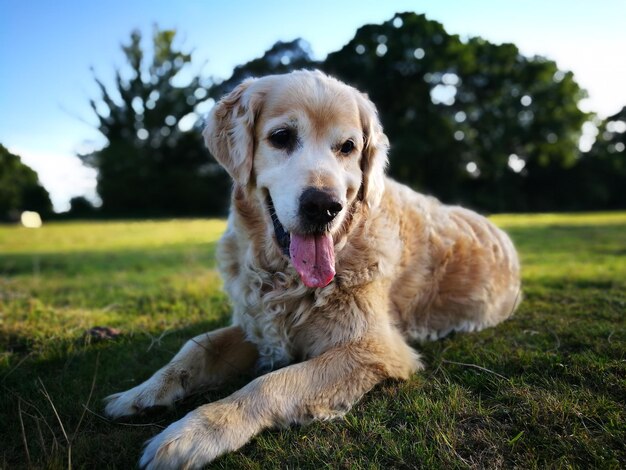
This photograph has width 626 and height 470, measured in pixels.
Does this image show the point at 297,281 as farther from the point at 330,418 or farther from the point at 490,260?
the point at 490,260

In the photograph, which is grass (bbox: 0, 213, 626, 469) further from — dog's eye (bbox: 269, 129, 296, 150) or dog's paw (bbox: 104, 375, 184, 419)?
dog's eye (bbox: 269, 129, 296, 150)

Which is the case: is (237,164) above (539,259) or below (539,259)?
above

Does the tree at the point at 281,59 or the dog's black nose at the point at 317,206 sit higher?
the tree at the point at 281,59

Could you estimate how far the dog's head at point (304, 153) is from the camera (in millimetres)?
2344

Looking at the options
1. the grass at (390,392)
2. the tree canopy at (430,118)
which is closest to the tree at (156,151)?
the tree canopy at (430,118)

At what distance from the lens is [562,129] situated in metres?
29.5

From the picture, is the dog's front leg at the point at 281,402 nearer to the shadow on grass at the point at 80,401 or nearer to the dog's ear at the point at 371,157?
the shadow on grass at the point at 80,401

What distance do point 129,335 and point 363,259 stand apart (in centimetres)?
198

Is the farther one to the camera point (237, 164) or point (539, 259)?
point (539, 259)

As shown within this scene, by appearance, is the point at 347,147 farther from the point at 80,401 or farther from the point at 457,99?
the point at 457,99

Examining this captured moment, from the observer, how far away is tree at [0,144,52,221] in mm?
22516

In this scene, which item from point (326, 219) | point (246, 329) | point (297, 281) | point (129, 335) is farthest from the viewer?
point (129, 335)

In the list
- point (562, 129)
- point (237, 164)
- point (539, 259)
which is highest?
point (562, 129)

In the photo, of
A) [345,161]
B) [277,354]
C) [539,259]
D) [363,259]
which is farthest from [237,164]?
[539,259]
